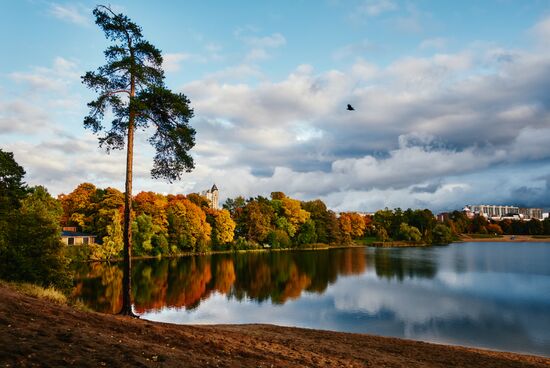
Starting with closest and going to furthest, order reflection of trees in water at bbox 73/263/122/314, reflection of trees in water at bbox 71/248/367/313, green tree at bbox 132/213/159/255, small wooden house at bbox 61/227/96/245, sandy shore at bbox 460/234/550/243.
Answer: reflection of trees in water at bbox 73/263/122/314 → reflection of trees in water at bbox 71/248/367/313 → small wooden house at bbox 61/227/96/245 → green tree at bbox 132/213/159/255 → sandy shore at bbox 460/234/550/243

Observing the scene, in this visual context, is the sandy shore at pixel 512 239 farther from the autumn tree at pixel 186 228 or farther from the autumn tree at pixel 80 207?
the autumn tree at pixel 80 207

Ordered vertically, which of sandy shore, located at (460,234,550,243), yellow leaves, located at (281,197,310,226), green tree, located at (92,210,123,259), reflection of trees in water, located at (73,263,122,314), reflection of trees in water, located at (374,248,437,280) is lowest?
sandy shore, located at (460,234,550,243)

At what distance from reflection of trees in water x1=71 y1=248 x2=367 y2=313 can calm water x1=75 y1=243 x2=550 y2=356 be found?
97 millimetres

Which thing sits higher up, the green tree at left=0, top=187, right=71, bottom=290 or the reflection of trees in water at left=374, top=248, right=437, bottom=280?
the green tree at left=0, top=187, right=71, bottom=290

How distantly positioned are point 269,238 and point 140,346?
84.0 meters

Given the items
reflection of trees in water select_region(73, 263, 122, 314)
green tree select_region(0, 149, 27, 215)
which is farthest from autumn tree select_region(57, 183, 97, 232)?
green tree select_region(0, 149, 27, 215)

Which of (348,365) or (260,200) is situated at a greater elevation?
(260,200)

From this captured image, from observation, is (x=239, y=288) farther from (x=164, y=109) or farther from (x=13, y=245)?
(x=164, y=109)

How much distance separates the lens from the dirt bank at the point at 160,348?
750 cm

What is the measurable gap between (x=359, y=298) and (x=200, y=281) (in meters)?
18.0

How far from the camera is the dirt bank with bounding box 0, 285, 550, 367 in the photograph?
7496 millimetres

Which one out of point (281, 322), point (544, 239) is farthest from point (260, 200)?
point (544, 239)

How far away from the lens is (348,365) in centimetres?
1207

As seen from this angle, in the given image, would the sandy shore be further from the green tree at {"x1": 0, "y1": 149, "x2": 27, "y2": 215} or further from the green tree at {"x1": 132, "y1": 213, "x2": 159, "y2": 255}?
the green tree at {"x1": 0, "y1": 149, "x2": 27, "y2": 215}
